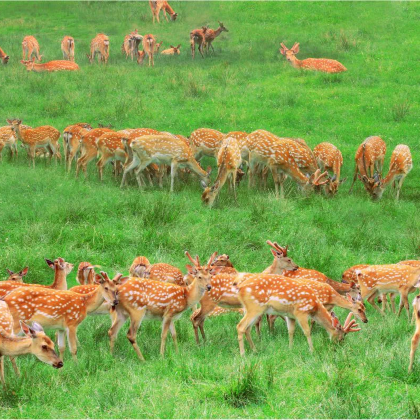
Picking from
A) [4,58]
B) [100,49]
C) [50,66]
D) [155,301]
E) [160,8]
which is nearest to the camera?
[155,301]

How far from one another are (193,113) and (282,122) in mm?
1933

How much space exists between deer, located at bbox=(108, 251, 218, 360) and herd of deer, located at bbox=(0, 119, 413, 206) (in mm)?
4590

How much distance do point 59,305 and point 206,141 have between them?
7237 millimetres

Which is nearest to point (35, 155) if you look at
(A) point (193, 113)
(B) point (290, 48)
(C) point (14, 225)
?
(A) point (193, 113)

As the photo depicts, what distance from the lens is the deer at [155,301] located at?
7426 mm

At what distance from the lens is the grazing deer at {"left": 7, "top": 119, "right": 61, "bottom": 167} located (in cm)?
1420

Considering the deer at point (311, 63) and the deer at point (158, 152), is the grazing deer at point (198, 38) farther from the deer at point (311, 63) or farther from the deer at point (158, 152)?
the deer at point (158, 152)

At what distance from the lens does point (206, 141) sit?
1402 centimetres

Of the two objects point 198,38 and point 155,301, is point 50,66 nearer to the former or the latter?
point 198,38

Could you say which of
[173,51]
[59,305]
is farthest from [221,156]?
[173,51]

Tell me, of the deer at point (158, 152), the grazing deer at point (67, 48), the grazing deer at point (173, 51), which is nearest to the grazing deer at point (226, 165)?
the deer at point (158, 152)

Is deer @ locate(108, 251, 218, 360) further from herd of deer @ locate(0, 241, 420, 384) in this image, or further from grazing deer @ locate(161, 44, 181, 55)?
grazing deer @ locate(161, 44, 181, 55)

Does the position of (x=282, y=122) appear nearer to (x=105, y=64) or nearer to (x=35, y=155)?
(x=35, y=155)

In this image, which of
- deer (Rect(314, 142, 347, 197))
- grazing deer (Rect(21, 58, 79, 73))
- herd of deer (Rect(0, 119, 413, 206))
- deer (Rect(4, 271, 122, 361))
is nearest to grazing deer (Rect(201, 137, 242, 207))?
herd of deer (Rect(0, 119, 413, 206))
